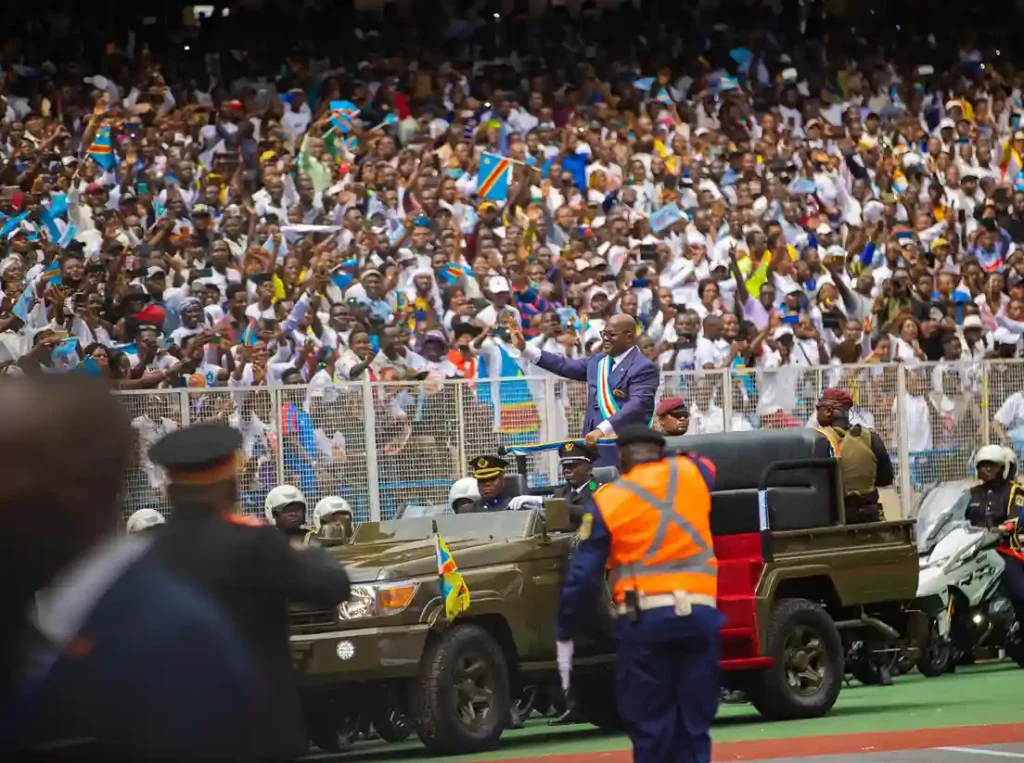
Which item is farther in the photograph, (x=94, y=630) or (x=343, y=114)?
(x=343, y=114)

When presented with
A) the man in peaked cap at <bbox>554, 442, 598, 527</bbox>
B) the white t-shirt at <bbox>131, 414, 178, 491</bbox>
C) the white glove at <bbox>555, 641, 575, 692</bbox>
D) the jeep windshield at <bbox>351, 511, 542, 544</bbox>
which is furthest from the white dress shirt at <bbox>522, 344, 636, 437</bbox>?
the white glove at <bbox>555, 641, 575, 692</bbox>

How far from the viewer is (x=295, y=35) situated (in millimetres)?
27938

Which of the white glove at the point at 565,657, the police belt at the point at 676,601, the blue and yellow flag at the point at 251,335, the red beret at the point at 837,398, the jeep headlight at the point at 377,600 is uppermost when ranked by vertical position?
the blue and yellow flag at the point at 251,335

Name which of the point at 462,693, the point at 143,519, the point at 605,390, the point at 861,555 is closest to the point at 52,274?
the point at 143,519

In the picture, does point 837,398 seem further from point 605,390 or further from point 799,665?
point 799,665

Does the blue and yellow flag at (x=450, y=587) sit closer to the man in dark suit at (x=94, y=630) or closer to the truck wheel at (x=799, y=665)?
the truck wheel at (x=799, y=665)

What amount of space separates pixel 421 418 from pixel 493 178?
20.2ft

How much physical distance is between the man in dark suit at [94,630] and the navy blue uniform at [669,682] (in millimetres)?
6512

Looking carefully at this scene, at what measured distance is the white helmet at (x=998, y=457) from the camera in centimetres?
1970

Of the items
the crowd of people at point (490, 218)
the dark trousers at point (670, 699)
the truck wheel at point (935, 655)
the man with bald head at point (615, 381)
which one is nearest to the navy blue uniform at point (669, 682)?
the dark trousers at point (670, 699)

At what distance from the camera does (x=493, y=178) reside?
24266 mm

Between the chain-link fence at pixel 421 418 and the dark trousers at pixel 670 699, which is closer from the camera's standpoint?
the dark trousers at pixel 670 699

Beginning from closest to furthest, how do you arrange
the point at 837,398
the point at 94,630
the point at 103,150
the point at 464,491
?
the point at 94,630
the point at 837,398
the point at 464,491
the point at 103,150

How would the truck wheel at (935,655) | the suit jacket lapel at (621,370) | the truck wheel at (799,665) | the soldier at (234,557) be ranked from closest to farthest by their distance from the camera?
the soldier at (234,557) < the truck wheel at (799,665) < the suit jacket lapel at (621,370) < the truck wheel at (935,655)
